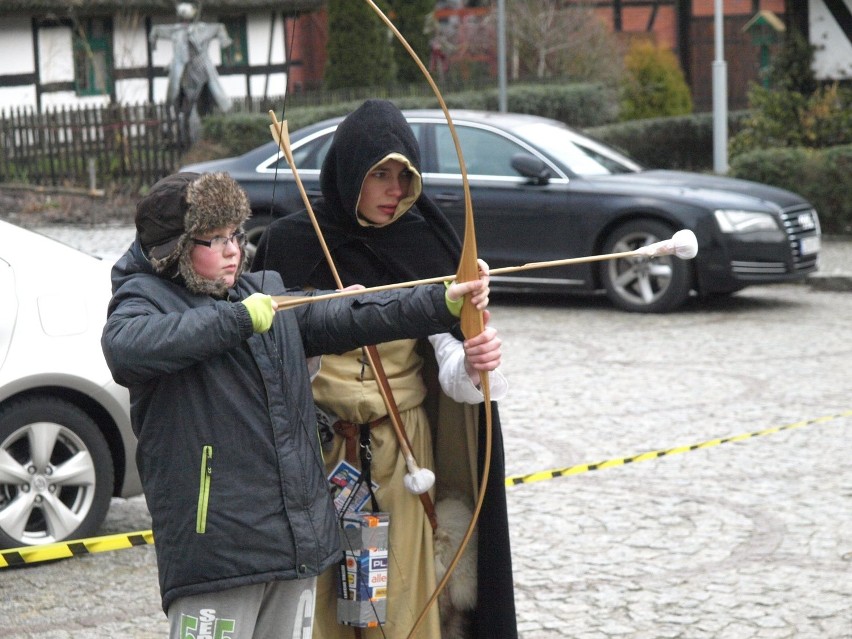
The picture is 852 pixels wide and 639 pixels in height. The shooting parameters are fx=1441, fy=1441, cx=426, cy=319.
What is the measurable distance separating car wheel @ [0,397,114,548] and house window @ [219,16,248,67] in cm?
2802

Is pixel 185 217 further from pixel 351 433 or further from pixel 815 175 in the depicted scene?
pixel 815 175

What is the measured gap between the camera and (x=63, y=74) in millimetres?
30328

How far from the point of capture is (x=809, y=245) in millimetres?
12016

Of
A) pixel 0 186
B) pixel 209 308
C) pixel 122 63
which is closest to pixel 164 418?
pixel 209 308


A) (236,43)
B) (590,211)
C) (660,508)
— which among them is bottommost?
(660,508)

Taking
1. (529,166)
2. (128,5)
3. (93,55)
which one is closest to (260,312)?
→ (529,166)

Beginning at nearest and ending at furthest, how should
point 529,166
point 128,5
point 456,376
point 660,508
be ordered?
point 456,376 < point 660,508 < point 529,166 < point 128,5

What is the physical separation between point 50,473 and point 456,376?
281 cm

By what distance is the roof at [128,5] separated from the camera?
28.7m

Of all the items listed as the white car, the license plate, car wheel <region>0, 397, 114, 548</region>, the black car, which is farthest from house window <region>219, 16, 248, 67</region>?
car wheel <region>0, 397, 114, 548</region>

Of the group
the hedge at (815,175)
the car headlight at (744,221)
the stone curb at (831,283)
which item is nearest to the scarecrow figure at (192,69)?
the hedge at (815,175)

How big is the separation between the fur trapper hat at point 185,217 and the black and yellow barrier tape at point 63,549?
2415mm

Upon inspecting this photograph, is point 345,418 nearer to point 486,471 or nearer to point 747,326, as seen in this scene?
point 486,471

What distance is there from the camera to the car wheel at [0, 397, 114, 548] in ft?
18.2
